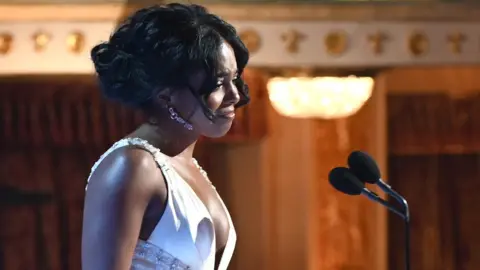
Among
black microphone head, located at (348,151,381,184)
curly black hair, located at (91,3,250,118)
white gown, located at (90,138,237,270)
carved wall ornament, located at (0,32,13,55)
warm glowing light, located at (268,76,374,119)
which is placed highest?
carved wall ornament, located at (0,32,13,55)

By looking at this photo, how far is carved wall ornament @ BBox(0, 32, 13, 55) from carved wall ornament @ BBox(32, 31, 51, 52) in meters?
0.08

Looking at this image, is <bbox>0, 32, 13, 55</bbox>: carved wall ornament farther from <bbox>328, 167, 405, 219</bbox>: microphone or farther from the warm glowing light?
<bbox>328, 167, 405, 219</bbox>: microphone

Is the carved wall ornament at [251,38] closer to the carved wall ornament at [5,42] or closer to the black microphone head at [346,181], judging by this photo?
the carved wall ornament at [5,42]

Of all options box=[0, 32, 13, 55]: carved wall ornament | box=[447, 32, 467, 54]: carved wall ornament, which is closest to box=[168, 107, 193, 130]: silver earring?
box=[0, 32, 13, 55]: carved wall ornament

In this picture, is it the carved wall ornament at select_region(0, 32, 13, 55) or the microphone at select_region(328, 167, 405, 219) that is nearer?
the microphone at select_region(328, 167, 405, 219)

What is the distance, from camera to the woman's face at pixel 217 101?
1.08 m

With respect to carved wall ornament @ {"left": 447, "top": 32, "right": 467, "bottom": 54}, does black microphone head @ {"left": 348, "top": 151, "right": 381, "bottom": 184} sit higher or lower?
lower

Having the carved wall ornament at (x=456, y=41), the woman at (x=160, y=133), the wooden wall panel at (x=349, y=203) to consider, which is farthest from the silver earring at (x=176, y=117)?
the wooden wall panel at (x=349, y=203)

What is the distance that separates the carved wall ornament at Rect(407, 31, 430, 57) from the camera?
266 centimetres

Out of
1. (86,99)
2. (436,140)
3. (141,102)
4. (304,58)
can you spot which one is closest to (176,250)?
(141,102)

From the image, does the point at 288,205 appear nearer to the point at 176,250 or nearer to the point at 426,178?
the point at 426,178

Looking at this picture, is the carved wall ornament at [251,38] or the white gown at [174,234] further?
the carved wall ornament at [251,38]

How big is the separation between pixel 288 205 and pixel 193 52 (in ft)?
6.53

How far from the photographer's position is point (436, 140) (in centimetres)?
314
